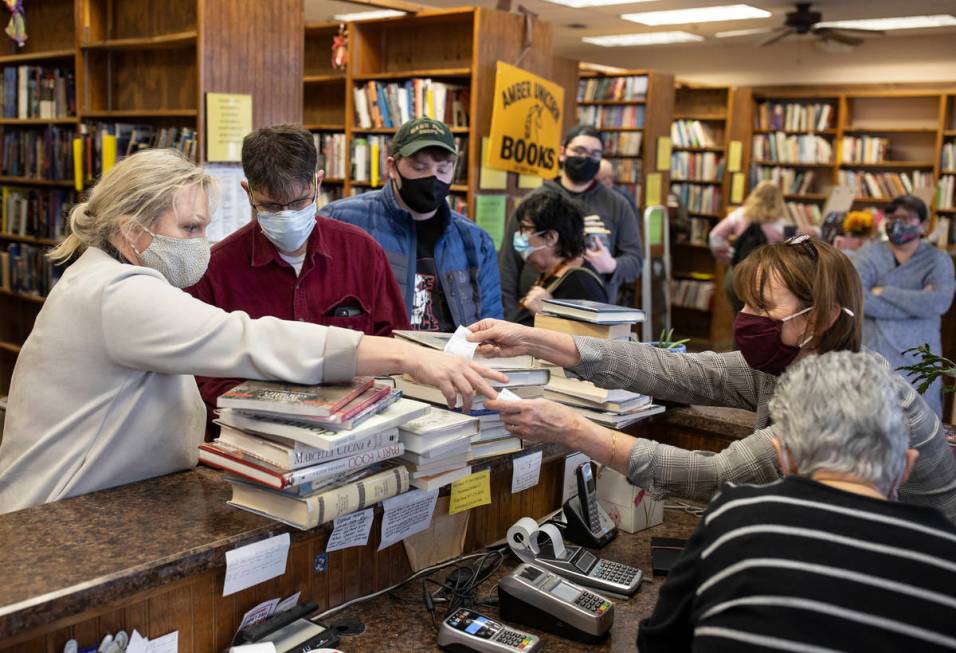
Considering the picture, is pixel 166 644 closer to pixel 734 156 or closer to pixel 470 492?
pixel 470 492

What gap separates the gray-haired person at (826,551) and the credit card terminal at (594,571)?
562 mm

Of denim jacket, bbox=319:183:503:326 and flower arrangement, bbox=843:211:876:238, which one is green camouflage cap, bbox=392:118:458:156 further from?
flower arrangement, bbox=843:211:876:238

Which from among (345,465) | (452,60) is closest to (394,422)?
(345,465)

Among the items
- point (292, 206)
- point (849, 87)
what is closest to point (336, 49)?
point (292, 206)

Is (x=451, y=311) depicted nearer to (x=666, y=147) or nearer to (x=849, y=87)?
(x=666, y=147)

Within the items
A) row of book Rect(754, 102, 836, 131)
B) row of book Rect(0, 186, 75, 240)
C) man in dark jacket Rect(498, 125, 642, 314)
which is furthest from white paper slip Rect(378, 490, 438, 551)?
row of book Rect(754, 102, 836, 131)

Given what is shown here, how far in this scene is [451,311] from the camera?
3.08 m

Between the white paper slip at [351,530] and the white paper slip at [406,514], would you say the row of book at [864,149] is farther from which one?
the white paper slip at [351,530]

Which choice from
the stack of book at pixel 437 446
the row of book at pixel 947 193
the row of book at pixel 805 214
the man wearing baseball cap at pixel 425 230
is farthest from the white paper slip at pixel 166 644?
the row of book at pixel 947 193

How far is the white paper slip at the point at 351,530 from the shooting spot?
1644 mm

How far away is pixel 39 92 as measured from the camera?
555 centimetres

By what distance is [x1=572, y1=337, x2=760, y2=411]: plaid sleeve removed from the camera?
2217mm

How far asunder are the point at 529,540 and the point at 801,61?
10.7 meters

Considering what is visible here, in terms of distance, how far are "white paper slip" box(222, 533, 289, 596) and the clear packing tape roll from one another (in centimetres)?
58
